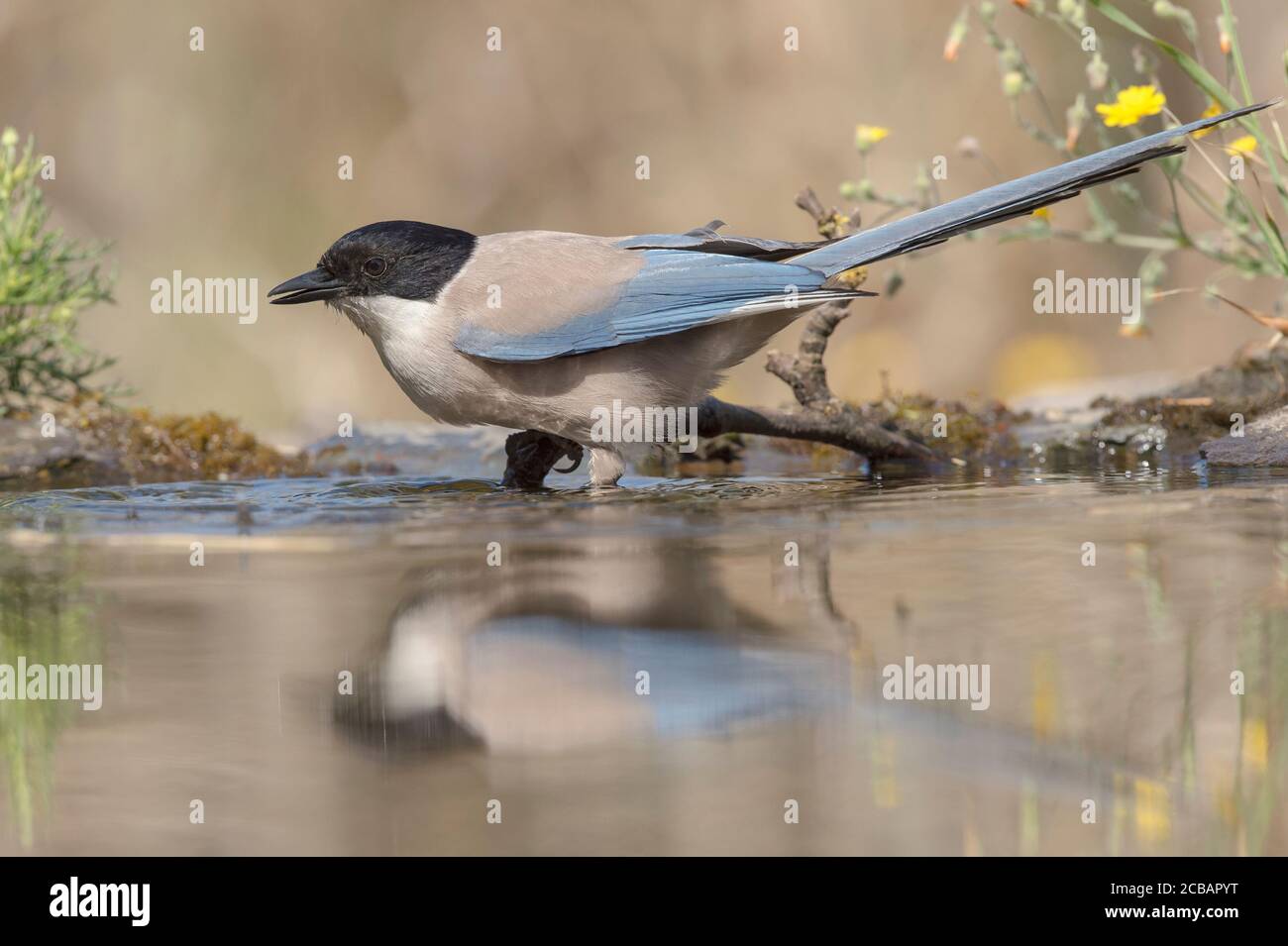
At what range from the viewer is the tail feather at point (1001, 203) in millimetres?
4215

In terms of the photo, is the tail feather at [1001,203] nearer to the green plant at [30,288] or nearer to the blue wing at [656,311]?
the blue wing at [656,311]

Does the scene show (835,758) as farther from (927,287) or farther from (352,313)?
(927,287)

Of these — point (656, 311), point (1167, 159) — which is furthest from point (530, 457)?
point (1167, 159)

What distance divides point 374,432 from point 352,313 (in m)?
1.30

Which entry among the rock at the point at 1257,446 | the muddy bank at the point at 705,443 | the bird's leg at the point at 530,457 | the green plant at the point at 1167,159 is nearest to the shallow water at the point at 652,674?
the rock at the point at 1257,446

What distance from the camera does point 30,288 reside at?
559 centimetres

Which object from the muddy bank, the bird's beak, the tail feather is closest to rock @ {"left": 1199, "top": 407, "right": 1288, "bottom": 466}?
the muddy bank

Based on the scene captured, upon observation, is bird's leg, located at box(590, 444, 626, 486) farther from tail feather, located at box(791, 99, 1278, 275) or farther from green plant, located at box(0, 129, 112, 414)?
green plant, located at box(0, 129, 112, 414)

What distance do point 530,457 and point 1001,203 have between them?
1.77m

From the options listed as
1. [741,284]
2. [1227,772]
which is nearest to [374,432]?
[741,284]

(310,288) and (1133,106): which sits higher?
(1133,106)

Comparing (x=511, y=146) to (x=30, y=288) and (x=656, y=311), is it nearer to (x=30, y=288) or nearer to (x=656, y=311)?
(x=30, y=288)

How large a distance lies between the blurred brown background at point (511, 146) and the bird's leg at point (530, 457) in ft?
12.0

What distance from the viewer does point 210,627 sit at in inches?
123
